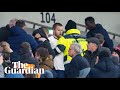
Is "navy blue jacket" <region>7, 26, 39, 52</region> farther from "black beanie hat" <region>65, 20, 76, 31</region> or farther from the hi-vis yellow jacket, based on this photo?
"black beanie hat" <region>65, 20, 76, 31</region>

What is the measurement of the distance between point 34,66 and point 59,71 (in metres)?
0.41

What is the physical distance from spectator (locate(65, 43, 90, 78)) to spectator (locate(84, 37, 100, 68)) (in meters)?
0.08

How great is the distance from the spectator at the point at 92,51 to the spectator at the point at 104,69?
8cm

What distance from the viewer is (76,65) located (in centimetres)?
831

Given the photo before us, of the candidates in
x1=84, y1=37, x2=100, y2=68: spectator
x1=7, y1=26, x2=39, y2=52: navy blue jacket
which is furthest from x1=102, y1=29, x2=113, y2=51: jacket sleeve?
x1=7, y1=26, x2=39, y2=52: navy blue jacket

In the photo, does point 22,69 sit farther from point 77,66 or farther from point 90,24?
point 90,24

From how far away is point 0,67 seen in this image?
823 cm

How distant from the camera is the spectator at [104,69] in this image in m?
8.32

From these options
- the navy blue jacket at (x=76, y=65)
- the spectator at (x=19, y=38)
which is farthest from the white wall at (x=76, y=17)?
the navy blue jacket at (x=76, y=65)

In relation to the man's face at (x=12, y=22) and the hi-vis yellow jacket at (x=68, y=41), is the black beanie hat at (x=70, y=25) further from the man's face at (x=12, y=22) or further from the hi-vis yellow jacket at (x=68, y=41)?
the man's face at (x=12, y=22)

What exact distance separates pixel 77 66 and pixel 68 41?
0.43 m

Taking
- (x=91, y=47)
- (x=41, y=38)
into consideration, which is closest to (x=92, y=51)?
(x=91, y=47)

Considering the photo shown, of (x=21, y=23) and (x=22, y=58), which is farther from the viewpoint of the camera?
(x=21, y=23)
